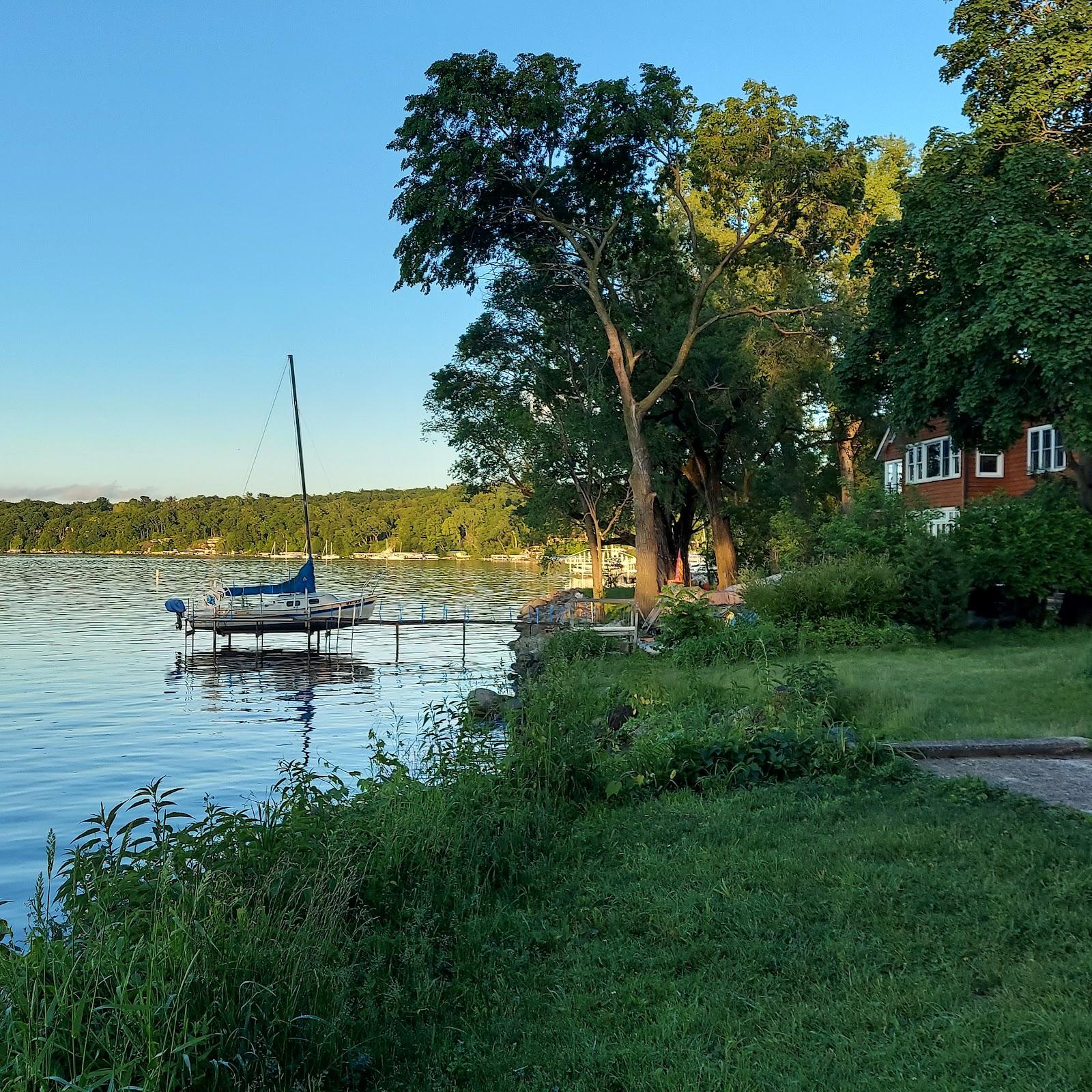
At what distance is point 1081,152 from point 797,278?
14383 mm

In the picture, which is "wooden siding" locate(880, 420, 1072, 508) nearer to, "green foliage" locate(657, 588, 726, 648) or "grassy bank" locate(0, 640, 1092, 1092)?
"green foliage" locate(657, 588, 726, 648)

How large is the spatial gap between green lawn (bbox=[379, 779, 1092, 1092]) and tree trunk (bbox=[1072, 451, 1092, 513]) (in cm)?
1747

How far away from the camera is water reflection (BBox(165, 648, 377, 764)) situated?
24.8 m

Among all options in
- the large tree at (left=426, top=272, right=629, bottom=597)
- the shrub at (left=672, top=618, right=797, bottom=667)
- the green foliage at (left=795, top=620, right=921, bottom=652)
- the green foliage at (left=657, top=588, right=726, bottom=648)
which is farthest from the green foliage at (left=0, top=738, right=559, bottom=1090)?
the large tree at (left=426, top=272, right=629, bottom=597)

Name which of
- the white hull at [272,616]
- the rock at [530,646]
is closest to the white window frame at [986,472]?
the rock at [530,646]

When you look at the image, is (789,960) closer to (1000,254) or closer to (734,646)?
(734,646)

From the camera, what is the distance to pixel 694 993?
476 centimetres

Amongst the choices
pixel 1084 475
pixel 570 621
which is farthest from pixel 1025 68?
pixel 570 621

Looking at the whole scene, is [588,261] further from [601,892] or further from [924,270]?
[601,892]

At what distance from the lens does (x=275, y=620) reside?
1566 inches

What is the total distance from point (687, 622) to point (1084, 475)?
10367 mm

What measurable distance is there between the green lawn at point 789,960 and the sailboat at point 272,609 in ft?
109

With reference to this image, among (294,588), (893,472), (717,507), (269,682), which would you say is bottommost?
(269,682)

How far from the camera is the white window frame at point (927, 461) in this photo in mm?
38156
